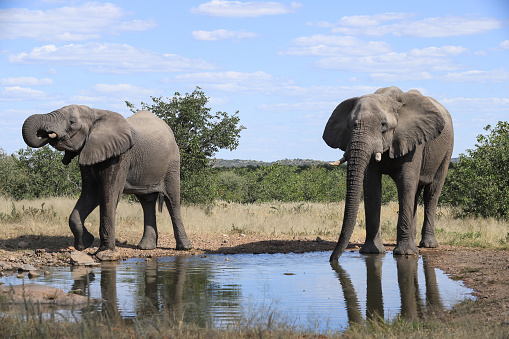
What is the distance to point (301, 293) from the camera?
8672mm

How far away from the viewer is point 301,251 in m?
13.6

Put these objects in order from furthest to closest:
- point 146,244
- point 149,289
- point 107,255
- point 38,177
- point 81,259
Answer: point 38,177
point 146,244
point 107,255
point 81,259
point 149,289

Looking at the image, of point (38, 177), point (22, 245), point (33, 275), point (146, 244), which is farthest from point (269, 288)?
point (38, 177)

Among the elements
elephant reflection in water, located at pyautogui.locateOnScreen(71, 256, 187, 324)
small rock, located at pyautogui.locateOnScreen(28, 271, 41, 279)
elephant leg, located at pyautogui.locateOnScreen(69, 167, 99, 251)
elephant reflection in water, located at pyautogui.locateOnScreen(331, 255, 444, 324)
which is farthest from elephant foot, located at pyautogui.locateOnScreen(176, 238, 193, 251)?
→ small rock, located at pyautogui.locateOnScreen(28, 271, 41, 279)

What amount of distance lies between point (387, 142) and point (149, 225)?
5.51m

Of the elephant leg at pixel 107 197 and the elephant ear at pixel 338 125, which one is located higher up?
the elephant ear at pixel 338 125

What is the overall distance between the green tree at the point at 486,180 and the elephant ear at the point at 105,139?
1149cm

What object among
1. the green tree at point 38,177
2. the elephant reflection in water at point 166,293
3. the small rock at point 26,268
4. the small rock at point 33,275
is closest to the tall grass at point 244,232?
the elephant reflection in water at point 166,293

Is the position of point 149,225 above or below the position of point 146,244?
above

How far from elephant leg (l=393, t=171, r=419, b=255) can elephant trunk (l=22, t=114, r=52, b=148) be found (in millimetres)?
6634

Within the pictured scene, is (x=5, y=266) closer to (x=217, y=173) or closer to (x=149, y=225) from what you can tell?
(x=149, y=225)

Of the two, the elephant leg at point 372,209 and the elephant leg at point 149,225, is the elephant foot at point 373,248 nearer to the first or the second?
the elephant leg at point 372,209

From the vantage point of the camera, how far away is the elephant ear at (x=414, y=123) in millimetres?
12359

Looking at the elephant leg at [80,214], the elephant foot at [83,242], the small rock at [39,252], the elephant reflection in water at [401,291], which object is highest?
the elephant leg at [80,214]
